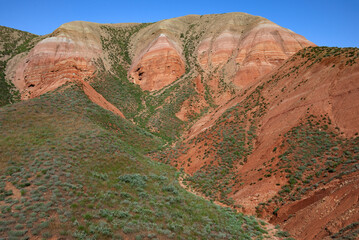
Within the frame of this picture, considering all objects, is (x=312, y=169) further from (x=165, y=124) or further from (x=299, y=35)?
(x=299, y=35)

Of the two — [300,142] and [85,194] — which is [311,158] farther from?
[85,194]

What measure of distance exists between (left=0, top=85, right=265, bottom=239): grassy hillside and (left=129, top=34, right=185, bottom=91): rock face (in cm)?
2776

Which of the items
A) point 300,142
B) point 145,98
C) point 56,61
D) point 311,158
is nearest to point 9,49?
point 56,61

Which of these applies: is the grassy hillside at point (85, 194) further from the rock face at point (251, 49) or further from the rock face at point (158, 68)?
the rock face at point (251, 49)

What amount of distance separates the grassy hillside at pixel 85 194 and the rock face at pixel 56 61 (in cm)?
2755

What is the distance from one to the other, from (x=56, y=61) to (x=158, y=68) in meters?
21.8

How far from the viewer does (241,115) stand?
24609mm

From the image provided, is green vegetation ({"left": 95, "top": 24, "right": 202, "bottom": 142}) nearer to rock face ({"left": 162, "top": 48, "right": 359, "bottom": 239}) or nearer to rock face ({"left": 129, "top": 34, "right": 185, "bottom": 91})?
rock face ({"left": 129, "top": 34, "right": 185, "bottom": 91})

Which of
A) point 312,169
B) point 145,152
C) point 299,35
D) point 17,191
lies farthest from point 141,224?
point 299,35

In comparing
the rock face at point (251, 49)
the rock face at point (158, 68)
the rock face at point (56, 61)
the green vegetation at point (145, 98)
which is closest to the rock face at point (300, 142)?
the green vegetation at point (145, 98)

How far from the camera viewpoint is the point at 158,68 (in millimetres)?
47719

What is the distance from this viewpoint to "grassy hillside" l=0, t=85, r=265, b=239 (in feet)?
30.6

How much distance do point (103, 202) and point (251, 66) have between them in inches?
1611

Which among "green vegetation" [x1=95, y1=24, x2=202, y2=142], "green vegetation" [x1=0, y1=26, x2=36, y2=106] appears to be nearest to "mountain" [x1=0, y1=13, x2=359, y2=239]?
"green vegetation" [x1=95, y1=24, x2=202, y2=142]
